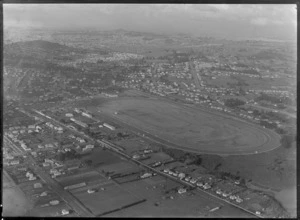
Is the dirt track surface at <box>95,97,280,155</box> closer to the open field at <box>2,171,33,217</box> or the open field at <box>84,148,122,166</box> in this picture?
the open field at <box>84,148,122,166</box>

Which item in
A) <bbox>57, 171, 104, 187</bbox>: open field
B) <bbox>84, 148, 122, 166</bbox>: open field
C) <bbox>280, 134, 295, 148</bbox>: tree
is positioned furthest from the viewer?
<bbox>280, 134, 295, 148</bbox>: tree

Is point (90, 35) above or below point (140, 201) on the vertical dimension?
above

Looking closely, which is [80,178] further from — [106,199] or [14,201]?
[14,201]

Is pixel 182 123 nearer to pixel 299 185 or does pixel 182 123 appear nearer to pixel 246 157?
pixel 246 157

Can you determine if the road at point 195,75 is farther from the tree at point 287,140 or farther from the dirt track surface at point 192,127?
the tree at point 287,140

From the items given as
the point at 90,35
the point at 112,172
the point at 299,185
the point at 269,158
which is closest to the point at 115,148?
the point at 112,172

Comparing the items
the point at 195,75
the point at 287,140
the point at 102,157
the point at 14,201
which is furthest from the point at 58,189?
the point at 195,75

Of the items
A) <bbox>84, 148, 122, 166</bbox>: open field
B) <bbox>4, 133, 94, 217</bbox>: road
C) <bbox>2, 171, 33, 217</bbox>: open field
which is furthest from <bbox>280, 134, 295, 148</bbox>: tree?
<bbox>2, 171, 33, 217</bbox>: open field

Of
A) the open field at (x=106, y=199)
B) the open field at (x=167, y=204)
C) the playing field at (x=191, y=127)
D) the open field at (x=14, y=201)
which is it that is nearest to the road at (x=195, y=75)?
the playing field at (x=191, y=127)
